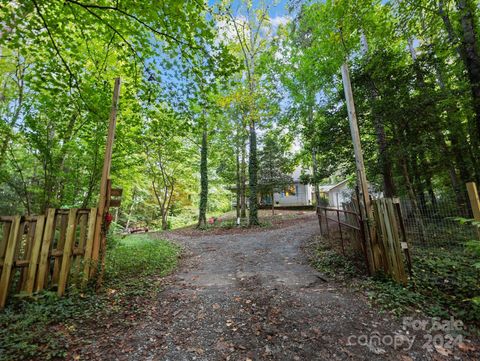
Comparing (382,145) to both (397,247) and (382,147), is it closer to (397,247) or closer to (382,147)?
(382,147)

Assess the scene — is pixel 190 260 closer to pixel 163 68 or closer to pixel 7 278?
pixel 7 278

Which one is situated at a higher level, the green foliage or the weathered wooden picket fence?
the weathered wooden picket fence

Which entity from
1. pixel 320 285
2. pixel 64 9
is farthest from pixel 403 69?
pixel 64 9

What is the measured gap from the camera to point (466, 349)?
7.44 feet

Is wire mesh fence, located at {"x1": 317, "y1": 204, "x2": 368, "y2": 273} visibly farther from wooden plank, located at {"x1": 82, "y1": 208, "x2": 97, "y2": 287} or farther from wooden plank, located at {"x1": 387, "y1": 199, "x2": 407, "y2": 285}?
wooden plank, located at {"x1": 82, "y1": 208, "x2": 97, "y2": 287}

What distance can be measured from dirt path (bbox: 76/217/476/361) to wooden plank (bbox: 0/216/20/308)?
6.47 ft

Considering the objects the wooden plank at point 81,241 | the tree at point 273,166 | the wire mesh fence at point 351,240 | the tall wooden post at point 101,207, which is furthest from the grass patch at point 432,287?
the tree at point 273,166

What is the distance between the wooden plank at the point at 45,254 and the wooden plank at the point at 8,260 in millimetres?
327

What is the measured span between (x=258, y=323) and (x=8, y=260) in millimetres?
3888

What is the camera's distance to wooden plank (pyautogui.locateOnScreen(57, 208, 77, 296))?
358cm

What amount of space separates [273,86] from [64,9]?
12735 mm

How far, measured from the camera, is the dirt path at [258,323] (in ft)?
7.68

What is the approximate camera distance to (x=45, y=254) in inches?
139

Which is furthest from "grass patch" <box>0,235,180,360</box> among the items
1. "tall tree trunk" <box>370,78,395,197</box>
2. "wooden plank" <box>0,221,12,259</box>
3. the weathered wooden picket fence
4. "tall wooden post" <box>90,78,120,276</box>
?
"tall tree trunk" <box>370,78,395,197</box>
